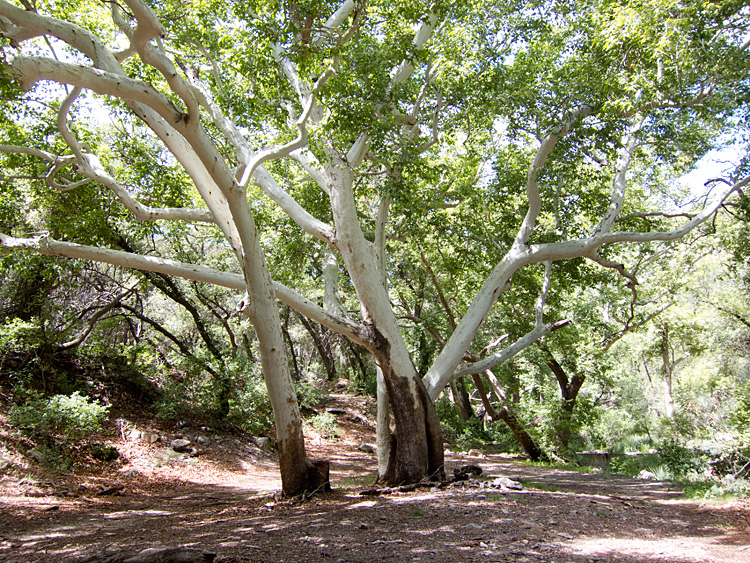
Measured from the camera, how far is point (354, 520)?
4.97 m

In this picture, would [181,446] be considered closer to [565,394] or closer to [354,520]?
[354,520]

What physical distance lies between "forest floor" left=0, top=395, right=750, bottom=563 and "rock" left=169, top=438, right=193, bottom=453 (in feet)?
3.13

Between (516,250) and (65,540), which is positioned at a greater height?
(516,250)

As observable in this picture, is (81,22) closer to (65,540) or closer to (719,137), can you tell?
(65,540)

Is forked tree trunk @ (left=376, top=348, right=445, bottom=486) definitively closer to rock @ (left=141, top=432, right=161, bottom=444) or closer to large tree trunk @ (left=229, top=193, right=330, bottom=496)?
large tree trunk @ (left=229, top=193, right=330, bottom=496)

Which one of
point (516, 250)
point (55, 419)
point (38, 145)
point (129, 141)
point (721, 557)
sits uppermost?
point (129, 141)

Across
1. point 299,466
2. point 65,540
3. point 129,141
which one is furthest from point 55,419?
point 129,141

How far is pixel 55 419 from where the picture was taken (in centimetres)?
770

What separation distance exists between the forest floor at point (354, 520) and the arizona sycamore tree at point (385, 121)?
112 centimetres

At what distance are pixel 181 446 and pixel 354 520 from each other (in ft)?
23.0

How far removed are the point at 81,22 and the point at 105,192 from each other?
2.73 meters

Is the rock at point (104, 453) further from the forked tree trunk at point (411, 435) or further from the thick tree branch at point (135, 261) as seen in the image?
the forked tree trunk at point (411, 435)

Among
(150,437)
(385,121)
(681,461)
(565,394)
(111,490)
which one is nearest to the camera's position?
(385,121)

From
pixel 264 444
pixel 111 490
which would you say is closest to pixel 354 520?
pixel 111 490
